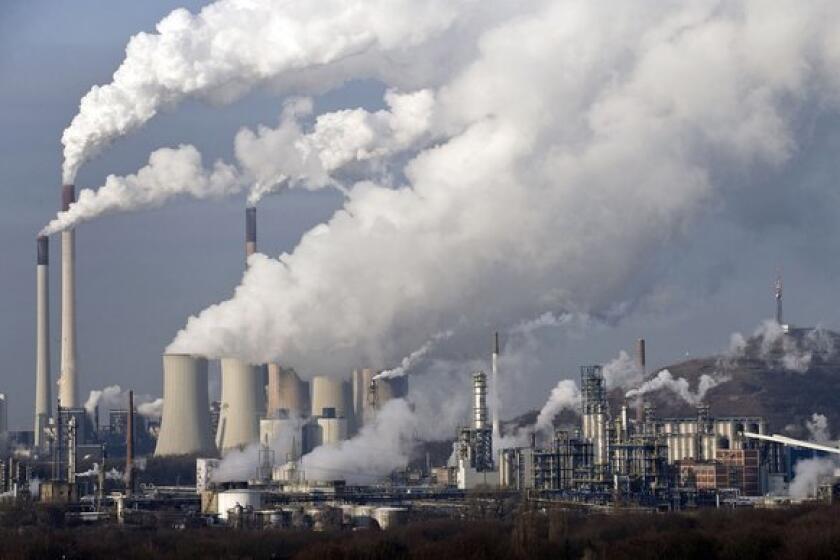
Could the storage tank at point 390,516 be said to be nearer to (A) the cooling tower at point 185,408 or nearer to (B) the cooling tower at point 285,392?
(A) the cooling tower at point 185,408

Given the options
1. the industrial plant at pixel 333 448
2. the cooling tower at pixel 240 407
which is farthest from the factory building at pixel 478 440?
the cooling tower at pixel 240 407

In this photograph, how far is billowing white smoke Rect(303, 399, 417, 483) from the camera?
8931 cm

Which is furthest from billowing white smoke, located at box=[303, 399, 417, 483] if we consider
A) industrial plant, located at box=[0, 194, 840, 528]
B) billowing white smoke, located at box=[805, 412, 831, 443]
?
billowing white smoke, located at box=[805, 412, 831, 443]

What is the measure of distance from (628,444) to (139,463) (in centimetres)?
2664

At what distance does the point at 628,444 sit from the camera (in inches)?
3019

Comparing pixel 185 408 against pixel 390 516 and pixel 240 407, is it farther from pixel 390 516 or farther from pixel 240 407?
pixel 390 516

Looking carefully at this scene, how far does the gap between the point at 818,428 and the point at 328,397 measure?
33511 millimetres

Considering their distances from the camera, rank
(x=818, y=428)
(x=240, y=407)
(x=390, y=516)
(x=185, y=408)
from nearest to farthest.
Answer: (x=390, y=516)
(x=185, y=408)
(x=240, y=407)
(x=818, y=428)

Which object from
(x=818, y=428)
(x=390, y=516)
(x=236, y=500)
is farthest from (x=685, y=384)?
(x=390, y=516)

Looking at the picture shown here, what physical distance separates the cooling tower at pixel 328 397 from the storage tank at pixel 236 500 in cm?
2269

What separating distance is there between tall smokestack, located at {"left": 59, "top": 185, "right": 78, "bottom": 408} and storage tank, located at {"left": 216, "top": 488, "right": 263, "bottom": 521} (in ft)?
61.6

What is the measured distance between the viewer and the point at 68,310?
88.8 metres

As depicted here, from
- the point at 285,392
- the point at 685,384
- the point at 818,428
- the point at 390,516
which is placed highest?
the point at 685,384

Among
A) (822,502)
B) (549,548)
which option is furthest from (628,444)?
(549,548)
